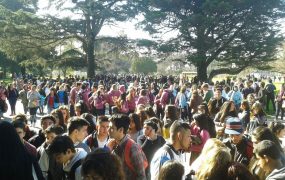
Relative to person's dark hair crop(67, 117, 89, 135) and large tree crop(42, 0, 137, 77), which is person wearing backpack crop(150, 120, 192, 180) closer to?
person's dark hair crop(67, 117, 89, 135)

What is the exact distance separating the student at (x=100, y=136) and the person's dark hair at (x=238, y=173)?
2.43 metres

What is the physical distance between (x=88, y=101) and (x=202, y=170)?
10916mm

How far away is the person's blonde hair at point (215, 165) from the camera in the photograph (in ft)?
10.2

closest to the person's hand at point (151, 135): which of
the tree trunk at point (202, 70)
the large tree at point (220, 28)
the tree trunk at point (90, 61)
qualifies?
the large tree at point (220, 28)

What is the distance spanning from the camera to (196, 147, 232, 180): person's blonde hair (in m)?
3.10

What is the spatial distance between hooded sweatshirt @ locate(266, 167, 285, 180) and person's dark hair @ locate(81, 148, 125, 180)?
1653 mm

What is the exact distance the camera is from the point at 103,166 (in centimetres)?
250

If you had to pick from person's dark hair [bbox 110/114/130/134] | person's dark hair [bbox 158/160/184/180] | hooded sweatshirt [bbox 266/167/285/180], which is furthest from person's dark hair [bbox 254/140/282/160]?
person's dark hair [bbox 110/114/130/134]

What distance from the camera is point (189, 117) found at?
14406 millimetres

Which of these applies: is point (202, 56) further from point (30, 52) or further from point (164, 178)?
point (164, 178)

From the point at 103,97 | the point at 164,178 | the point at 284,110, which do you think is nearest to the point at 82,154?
the point at 164,178

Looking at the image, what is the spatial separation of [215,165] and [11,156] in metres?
1.84

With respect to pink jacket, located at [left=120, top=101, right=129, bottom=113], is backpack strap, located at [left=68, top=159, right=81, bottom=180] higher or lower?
higher

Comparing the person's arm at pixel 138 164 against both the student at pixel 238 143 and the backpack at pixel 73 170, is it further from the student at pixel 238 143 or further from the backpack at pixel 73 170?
the student at pixel 238 143
